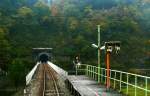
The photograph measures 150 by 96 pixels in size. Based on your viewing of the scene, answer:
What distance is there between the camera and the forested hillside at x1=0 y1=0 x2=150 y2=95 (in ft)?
390

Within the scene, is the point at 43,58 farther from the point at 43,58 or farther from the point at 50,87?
the point at 50,87

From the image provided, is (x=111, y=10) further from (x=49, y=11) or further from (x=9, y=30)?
(x=9, y=30)

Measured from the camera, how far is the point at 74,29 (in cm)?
15150

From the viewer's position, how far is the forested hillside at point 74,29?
118750mm

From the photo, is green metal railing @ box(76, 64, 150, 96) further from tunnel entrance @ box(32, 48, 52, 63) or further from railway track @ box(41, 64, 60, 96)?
tunnel entrance @ box(32, 48, 52, 63)

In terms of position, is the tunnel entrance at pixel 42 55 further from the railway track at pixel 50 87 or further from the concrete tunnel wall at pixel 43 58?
the railway track at pixel 50 87

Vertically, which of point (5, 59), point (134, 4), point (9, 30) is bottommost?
point (5, 59)

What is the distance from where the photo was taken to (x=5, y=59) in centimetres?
11269

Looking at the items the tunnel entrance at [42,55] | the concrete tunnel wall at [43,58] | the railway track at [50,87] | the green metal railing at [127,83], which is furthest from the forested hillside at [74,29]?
the green metal railing at [127,83]

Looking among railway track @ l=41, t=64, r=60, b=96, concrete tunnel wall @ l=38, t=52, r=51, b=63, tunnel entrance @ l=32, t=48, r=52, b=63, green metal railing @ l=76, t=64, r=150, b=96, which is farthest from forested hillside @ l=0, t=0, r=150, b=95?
green metal railing @ l=76, t=64, r=150, b=96

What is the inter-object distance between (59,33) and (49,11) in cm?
3161

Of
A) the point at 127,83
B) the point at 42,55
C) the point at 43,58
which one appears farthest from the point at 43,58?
the point at 127,83

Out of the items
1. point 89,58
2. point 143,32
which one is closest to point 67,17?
point 143,32

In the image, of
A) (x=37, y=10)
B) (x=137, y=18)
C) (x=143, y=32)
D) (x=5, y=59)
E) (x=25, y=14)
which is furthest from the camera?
(x=37, y=10)
